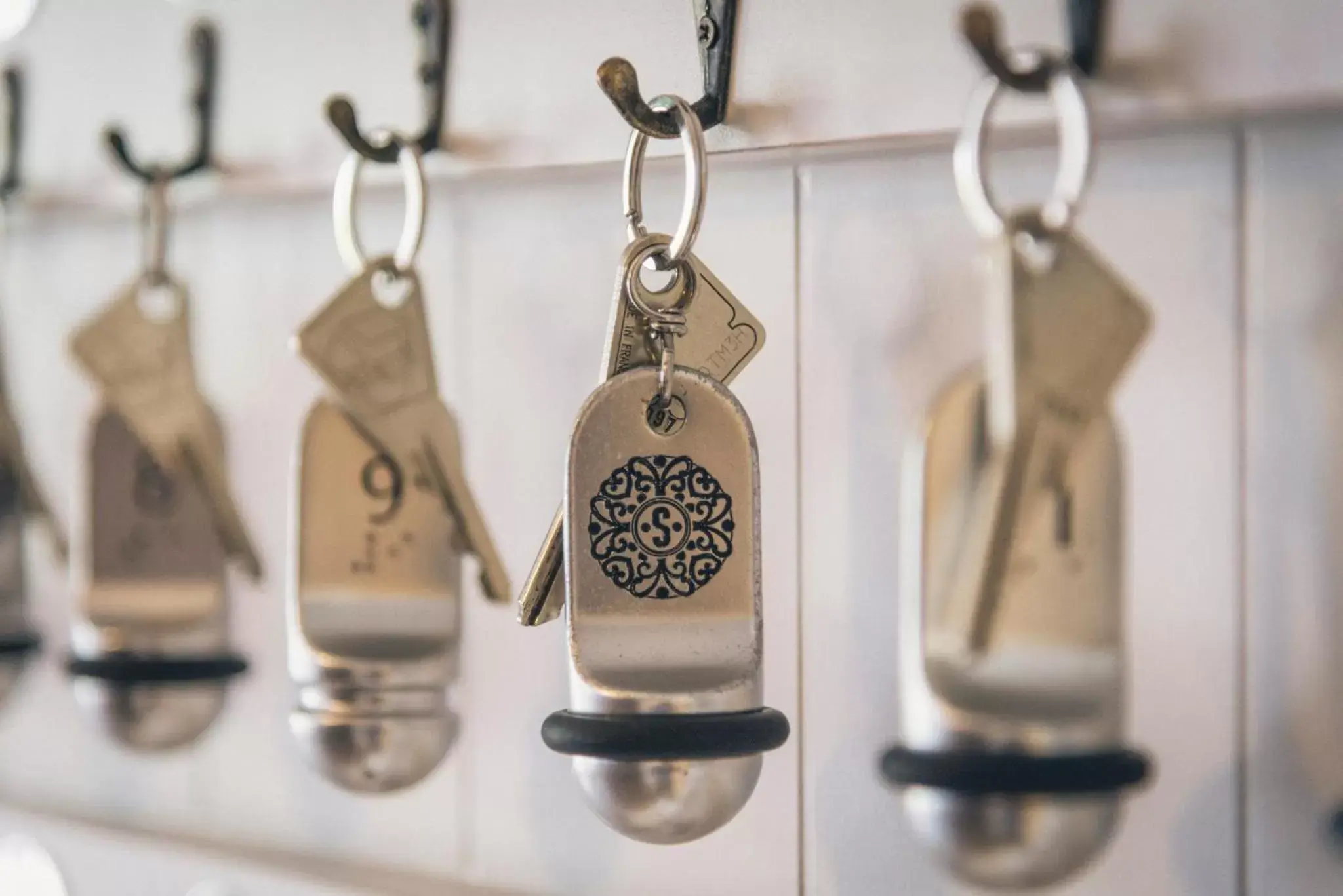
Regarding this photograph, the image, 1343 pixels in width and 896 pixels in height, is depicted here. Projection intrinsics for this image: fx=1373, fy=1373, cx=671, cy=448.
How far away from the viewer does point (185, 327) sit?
63 cm

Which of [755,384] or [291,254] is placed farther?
[291,254]

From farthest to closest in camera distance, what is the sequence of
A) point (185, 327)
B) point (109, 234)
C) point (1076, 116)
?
point (109, 234) < point (185, 327) < point (1076, 116)

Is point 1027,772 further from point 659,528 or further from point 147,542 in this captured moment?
point 147,542

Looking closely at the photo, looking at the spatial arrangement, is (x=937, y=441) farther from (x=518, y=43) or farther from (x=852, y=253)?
(x=518, y=43)

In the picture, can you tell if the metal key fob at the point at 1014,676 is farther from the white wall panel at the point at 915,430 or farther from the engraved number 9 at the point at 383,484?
the engraved number 9 at the point at 383,484

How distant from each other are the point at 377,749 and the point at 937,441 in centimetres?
23

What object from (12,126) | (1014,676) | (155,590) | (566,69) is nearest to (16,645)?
(155,590)

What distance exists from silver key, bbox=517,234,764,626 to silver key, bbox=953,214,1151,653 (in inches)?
3.1

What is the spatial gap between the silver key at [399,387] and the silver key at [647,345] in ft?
0.32

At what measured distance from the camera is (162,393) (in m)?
0.62

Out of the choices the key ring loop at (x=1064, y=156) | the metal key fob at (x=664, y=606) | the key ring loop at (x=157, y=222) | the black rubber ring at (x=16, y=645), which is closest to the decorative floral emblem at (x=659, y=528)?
the metal key fob at (x=664, y=606)

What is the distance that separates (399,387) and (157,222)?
0.67 feet

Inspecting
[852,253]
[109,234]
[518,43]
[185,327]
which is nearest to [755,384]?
[852,253]

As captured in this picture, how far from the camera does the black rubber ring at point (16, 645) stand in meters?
0.71
